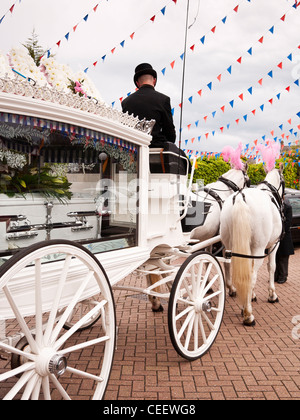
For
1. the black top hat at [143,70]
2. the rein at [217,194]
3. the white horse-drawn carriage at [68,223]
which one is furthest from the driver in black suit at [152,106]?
the rein at [217,194]

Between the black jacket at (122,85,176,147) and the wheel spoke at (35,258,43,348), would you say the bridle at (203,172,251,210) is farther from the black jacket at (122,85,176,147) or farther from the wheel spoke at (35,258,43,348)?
the wheel spoke at (35,258,43,348)

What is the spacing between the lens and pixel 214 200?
17.7 feet

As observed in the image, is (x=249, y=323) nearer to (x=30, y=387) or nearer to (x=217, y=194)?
(x=217, y=194)

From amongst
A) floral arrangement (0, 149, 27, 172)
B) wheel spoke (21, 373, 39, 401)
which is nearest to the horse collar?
floral arrangement (0, 149, 27, 172)

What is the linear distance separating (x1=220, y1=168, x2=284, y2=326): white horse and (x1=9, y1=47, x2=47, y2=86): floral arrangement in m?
2.66

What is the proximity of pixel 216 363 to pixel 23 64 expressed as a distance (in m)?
2.97

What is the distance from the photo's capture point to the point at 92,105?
2465 millimetres

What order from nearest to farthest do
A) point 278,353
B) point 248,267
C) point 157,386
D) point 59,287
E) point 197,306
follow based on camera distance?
1. point 59,287
2. point 157,386
3. point 197,306
4. point 278,353
5. point 248,267

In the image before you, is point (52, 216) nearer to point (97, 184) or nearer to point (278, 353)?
point (97, 184)

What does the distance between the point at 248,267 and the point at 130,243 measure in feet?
5.81

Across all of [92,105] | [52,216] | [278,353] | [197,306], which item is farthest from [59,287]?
[278,353]

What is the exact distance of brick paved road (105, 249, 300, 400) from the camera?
2996mm

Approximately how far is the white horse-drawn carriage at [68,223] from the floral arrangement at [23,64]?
0.44 metres

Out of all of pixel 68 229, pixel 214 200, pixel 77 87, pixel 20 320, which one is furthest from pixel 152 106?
pixel 20 320
